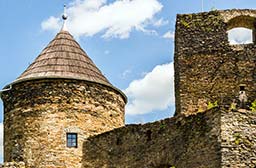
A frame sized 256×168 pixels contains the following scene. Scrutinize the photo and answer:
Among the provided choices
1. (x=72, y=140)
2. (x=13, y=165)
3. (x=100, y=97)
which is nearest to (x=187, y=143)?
(x=72, y=140)

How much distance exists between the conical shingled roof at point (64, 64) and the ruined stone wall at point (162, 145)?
250 centimetres

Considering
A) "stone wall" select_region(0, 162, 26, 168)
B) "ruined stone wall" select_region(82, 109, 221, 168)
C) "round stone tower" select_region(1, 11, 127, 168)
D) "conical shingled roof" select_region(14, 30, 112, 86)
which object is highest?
"conical shingled roof" select_region(14, 30, 112, 86)

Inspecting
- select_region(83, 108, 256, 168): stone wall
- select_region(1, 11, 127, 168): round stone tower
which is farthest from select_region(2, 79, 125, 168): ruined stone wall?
select_region(83, 108, 256, 168): stone wall

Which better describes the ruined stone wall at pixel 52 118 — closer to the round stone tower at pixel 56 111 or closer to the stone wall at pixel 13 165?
the round stone tower at pixel 56 111

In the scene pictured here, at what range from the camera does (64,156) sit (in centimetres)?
2303

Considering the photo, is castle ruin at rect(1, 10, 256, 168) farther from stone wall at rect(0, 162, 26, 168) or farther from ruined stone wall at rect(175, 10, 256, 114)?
stone wall at rect(0, 162, 26, 168)

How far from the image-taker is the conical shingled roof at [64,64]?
2408 cm

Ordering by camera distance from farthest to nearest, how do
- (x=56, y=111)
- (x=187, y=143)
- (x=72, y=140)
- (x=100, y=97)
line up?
(x=100, y=97) < (x=56, y=111) < (x=72, y=140) < (x=187, y=143)

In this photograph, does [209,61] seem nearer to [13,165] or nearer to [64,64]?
[64,64]

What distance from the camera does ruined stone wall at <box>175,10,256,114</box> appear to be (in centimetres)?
2303

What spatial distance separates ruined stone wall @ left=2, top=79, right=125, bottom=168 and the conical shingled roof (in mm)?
263

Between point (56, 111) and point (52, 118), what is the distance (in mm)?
289

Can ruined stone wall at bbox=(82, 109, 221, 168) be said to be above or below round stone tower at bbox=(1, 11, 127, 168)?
below

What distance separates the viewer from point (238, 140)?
59.4 ft
